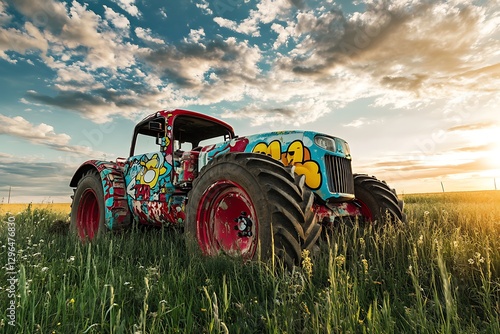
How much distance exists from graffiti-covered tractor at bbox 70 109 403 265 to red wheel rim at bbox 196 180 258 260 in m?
0.01

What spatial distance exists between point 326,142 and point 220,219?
5.08ft

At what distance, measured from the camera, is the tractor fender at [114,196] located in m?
5.36

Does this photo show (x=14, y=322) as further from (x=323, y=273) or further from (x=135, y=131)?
(x=135, y=131)

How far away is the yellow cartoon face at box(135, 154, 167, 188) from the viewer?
4906 millimetres

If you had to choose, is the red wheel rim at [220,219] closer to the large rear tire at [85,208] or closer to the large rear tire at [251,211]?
the large rear tire at [251,211]

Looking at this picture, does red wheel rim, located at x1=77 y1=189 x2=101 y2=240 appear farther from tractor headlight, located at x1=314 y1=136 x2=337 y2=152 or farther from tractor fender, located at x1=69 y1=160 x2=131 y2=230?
tractor headlight, located at x1=314 y1=136 x2=337 y2=152

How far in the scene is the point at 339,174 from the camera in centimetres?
392

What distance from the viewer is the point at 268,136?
13.1 feet

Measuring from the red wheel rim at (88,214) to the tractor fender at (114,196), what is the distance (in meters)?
0.85

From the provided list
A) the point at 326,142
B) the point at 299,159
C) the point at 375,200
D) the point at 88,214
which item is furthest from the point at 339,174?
the point at 88,214

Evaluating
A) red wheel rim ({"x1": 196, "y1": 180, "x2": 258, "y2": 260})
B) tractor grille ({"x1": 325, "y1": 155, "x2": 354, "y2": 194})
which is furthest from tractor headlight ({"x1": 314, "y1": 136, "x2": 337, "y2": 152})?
red wheel rim ({"x1": 196, "y1": 180, "x2": 258, "y2": 260})

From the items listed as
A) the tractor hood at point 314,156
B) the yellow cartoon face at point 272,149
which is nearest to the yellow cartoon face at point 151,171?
the tractor hood at point 314,156

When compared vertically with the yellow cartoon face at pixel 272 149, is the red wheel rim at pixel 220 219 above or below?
below

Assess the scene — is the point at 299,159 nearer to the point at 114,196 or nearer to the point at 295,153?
the point at 295,153
